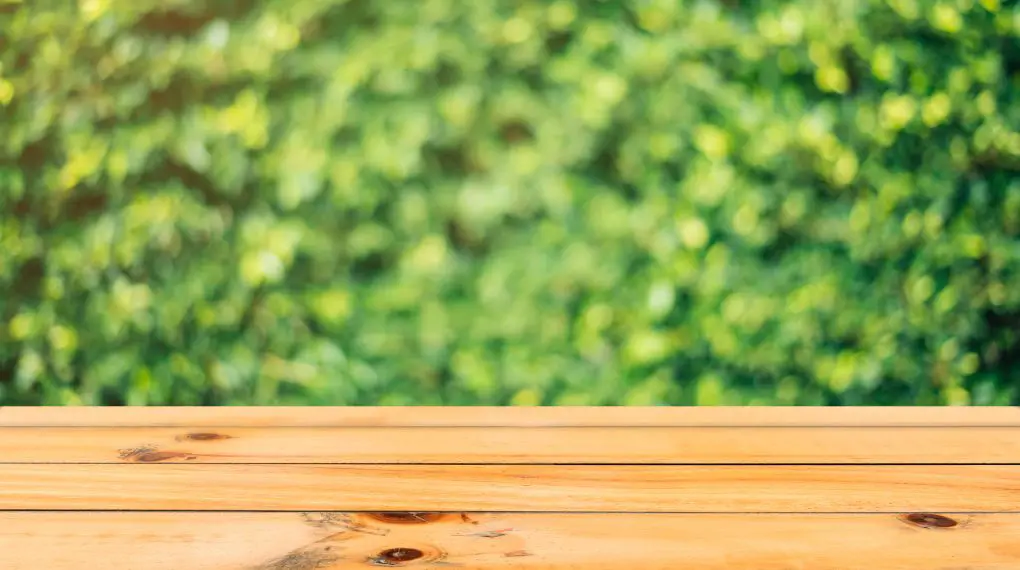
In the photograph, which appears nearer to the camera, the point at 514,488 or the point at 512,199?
the point at 514,488

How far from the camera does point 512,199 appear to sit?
1.87 metres

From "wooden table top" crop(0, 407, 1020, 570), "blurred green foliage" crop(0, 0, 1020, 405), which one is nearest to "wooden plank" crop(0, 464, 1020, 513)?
"wooden table top" crop(0, 407, 1020, 570)

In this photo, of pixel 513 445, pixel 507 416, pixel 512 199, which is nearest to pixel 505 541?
pixel 513 445

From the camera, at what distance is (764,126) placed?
1848mm

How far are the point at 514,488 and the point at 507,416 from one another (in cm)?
33

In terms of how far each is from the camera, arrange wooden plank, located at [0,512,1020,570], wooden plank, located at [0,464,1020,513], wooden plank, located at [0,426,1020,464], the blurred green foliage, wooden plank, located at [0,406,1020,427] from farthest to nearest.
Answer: the blurred green foliage, wooden plank, located at [0,406,1020,427], wooden plank, located at [0,426,1020,464], wooden plank, located at [0,464,1020,513], wooden plank, located at [0,512,1020,570]

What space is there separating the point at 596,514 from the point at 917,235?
3.88 ft

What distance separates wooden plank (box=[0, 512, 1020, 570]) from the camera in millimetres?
935

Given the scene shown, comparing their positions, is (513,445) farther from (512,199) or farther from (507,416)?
(512,199)

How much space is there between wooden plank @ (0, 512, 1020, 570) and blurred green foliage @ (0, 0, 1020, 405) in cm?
90

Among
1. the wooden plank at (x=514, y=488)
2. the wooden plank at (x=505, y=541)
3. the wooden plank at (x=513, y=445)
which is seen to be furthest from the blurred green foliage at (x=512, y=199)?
the wooden plank at (x=505, y=541)

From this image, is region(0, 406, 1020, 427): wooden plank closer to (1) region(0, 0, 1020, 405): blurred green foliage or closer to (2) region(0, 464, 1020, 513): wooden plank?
(2) region(0, 464, 1020, 513): wooden plank

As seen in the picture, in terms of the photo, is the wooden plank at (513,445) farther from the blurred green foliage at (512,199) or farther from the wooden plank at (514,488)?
the blurred green foliage at (512,199)

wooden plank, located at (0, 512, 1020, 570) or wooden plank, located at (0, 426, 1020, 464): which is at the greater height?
wooden plank, located at (0, 426, 1020, 464)
